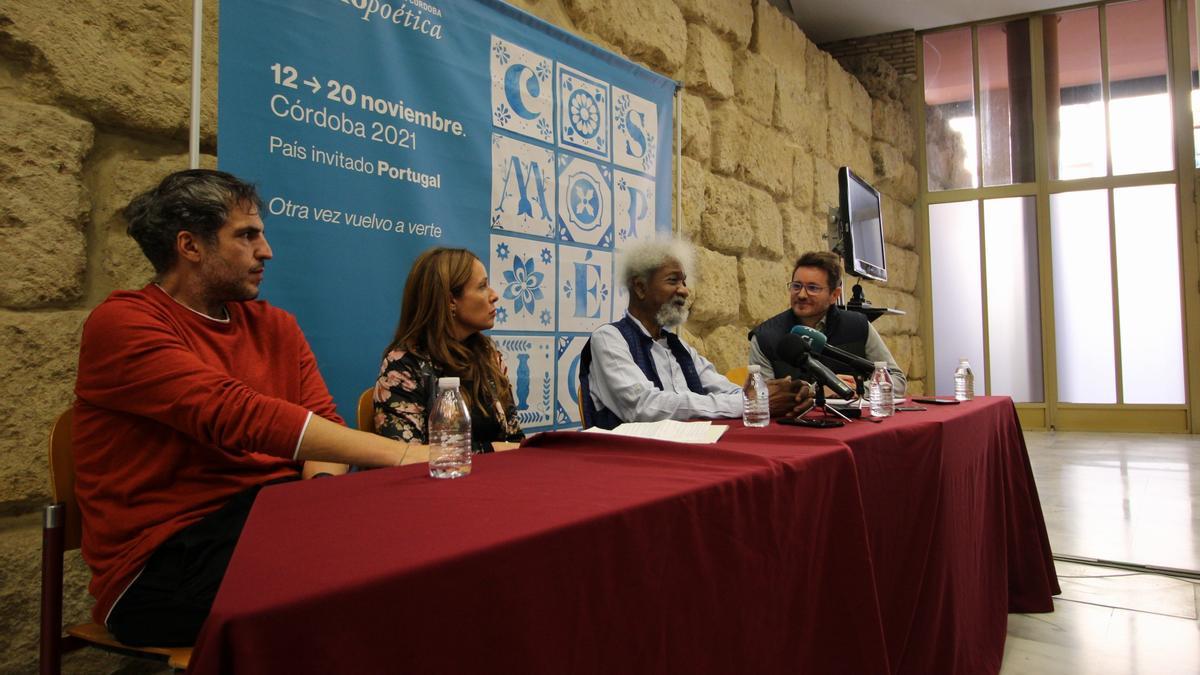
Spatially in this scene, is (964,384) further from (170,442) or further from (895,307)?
(895,307)

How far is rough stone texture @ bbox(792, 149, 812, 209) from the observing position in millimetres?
5441

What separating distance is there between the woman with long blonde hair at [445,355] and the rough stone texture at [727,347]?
2.28 m

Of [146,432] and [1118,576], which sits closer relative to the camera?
[146,432]

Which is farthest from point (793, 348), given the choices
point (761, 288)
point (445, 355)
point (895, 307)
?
point (895, 307)

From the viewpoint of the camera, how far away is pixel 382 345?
239 centimetres

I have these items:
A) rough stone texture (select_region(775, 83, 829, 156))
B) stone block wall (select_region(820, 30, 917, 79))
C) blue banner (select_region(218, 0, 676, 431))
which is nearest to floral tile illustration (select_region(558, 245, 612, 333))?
blue banner (select_region(218, 0, 676, 431))

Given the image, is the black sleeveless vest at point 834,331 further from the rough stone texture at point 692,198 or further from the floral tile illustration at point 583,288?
the rough stone texture at point 692,198

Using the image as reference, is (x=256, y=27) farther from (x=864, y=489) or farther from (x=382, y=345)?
(x=864, y=489)

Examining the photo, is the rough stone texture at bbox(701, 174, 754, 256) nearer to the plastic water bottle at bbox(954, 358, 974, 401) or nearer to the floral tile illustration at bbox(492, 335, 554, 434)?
the floral tile illustration at bbox(492, 335, 554, 434)

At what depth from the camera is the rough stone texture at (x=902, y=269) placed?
720 centimetres

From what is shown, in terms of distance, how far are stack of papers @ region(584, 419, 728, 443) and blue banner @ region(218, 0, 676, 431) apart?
106 cm

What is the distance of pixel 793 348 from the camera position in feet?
6.61

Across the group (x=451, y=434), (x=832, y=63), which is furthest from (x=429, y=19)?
(x=832, y=63)

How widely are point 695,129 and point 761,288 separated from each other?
1.22 meters
